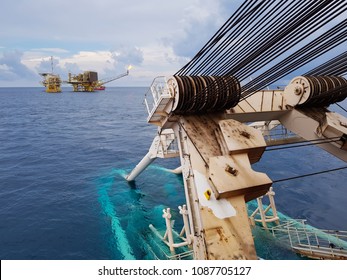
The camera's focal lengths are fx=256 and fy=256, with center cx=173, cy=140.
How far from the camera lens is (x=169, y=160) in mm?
35625

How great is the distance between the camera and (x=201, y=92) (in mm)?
9461

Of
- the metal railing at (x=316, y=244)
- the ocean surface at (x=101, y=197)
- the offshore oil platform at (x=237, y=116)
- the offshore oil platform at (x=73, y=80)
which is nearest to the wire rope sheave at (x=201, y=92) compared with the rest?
the offshore oil platform at (x=237, y=116)

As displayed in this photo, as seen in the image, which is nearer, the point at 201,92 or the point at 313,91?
the point at 201,92

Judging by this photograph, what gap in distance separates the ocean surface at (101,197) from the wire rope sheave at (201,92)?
415 inches

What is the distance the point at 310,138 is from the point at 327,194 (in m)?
16.5

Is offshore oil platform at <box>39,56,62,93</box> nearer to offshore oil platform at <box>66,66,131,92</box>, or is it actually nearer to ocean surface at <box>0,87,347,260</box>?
offshore oil platform at <box>66,66,131,92</box>

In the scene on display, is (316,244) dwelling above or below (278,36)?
below

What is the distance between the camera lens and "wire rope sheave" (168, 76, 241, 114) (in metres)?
9.52

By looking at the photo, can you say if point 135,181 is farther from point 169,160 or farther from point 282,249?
point 282,249

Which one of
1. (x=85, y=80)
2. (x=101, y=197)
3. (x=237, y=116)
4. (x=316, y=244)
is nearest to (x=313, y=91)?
(x=237, y=116)

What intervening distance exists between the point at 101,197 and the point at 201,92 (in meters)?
17.4

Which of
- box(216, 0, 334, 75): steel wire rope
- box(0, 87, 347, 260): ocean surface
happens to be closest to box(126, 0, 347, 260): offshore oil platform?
box(216, 0, 334, 75): steel wire rope

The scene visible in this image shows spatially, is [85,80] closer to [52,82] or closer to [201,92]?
[52,82]

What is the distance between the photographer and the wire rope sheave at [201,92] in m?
9.52
